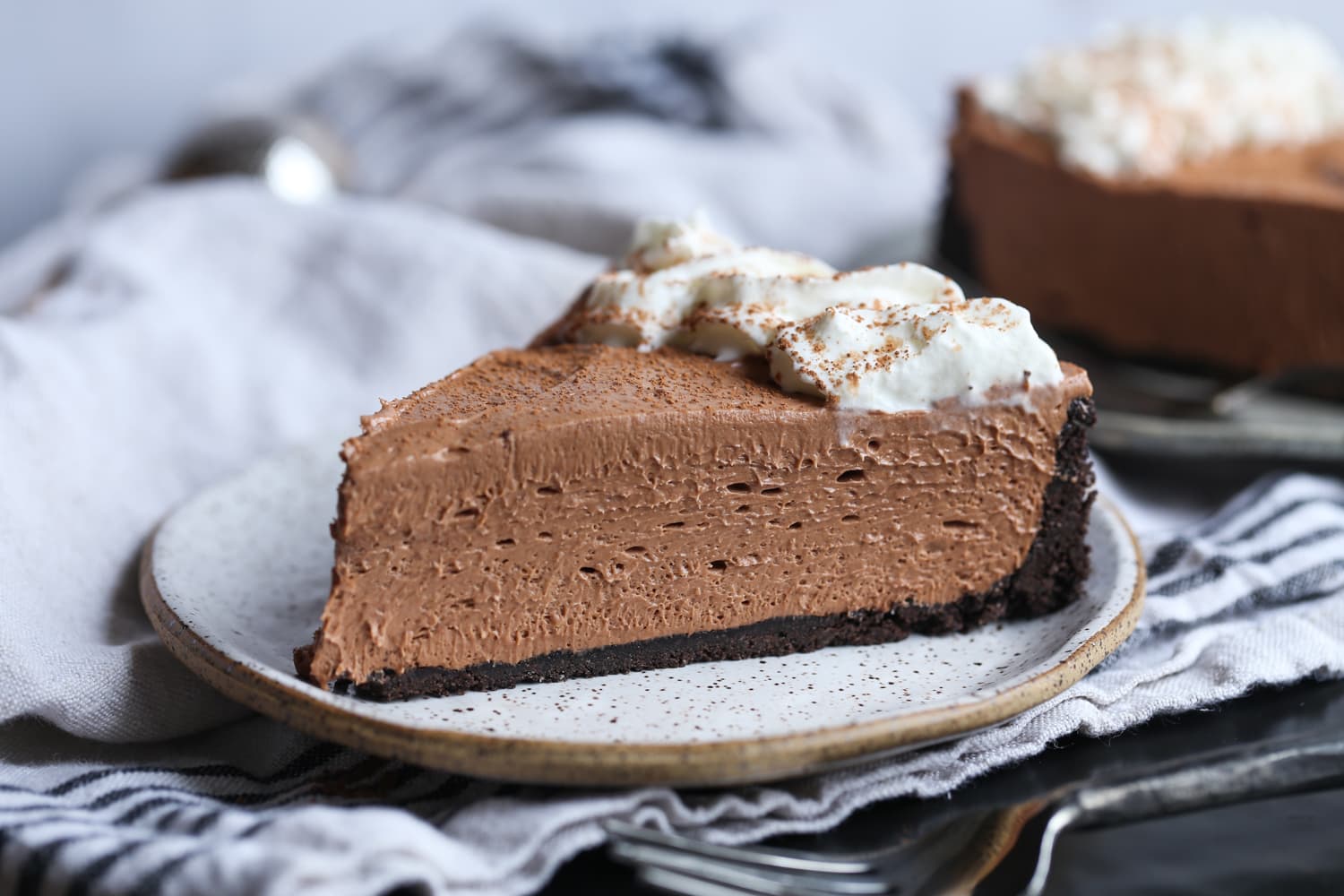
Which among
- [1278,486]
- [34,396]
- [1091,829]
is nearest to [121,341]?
[34,396]

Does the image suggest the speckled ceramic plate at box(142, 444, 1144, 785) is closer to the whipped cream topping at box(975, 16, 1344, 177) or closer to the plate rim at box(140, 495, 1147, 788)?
the plate rim at box(140, 495, 1147, 788)

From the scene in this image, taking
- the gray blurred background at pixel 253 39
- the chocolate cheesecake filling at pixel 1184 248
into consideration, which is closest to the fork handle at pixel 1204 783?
the chocolate cheesecake filling at pixel 1184 248

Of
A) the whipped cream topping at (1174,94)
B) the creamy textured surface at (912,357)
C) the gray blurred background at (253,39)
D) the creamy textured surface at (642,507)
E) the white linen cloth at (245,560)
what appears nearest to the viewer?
the white linen cloth at (245,560)

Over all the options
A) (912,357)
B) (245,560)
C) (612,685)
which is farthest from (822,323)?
(245,560)

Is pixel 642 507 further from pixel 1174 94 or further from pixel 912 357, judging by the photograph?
pixel 1174 94

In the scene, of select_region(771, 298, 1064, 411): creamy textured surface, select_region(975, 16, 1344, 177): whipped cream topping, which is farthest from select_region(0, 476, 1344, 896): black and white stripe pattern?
select_region(975, 16, 1344, 177): whipped cream topping

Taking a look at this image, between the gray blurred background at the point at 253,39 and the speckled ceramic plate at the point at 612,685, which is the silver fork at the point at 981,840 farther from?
the gray blurred background at the point at 253,39
